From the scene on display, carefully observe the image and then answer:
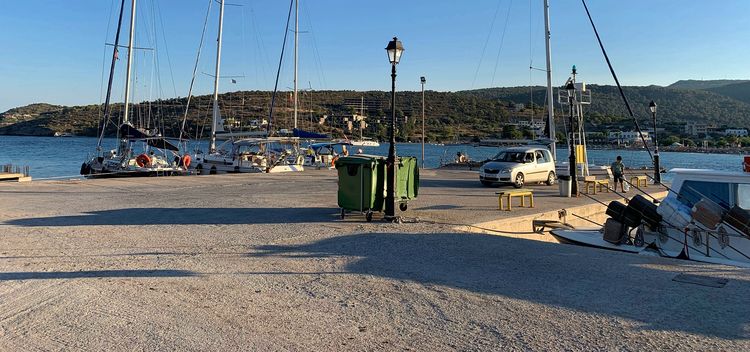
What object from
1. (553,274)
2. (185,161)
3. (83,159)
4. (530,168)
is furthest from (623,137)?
(553,274)

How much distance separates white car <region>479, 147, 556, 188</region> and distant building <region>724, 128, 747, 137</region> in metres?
114

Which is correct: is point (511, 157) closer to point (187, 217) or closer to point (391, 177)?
point (391, 177)

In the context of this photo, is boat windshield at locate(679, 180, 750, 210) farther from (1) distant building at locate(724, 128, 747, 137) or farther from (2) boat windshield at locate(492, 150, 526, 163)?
(1) distant building at locate(724, 128, 747, 137)

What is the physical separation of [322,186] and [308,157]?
19.9 meters

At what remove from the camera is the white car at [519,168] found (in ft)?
70.2

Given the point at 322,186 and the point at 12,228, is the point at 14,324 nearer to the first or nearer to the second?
the point at 12,228

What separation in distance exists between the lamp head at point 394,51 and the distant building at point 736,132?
416 feet

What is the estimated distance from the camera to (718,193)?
10047mm

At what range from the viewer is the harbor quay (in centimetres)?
455

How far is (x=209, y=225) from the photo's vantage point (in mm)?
10570

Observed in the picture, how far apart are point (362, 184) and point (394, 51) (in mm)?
2799

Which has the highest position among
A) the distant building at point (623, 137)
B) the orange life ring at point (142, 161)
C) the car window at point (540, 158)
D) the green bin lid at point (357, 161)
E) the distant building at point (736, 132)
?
the distant building at point (736, 132)

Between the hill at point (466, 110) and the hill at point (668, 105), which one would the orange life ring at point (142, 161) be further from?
the hill at point (668, 105)

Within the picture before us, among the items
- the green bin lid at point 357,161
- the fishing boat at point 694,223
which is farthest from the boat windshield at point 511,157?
the green bin lid at point 357,161
